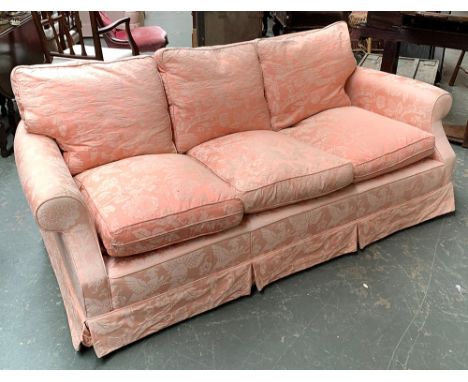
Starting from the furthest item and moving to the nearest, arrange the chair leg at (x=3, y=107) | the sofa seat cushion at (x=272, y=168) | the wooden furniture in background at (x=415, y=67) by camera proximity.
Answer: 1. the wooden furniture in background at (x=415, y=67)
2. the chair leg at (x=3, y=107)
3. the sofa seat cushion at (x=272, y=168)

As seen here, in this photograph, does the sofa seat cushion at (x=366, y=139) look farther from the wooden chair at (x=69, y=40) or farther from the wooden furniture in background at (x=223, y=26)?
the wooden furniture in background at (x=223, y=26)

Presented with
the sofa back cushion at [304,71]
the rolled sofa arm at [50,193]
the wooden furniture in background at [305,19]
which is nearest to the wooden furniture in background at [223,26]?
the wooden furniture in background at [305,19]

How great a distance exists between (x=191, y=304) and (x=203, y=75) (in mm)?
991

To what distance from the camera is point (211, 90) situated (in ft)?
6.53

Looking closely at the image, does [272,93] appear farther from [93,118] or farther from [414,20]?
[414,20]

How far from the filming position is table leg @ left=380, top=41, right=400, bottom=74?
3002mm

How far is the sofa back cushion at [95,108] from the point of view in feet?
5.57

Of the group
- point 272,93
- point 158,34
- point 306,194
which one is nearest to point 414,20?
point 272,93

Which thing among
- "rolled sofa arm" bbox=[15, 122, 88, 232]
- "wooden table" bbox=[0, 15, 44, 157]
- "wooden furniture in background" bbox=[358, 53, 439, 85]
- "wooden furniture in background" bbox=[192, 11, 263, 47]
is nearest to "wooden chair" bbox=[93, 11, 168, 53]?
"wooden furniture in background" bbox=[192, 11, 263, 47]

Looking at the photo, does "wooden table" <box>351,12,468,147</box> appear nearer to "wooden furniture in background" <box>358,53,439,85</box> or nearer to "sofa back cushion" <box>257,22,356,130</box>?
"sofa back cushion" <box>257,22,356,130</box>

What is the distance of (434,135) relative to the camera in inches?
84.4

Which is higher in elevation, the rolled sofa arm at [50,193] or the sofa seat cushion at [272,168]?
the rolled sofa arm at [50,193]

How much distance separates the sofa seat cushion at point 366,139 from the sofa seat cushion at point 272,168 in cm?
10

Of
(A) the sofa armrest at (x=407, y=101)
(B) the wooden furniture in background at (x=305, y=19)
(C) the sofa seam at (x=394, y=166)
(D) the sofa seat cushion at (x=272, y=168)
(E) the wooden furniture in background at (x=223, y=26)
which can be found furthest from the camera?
(B) the wooden furniture in background at (x=305, y=19)
